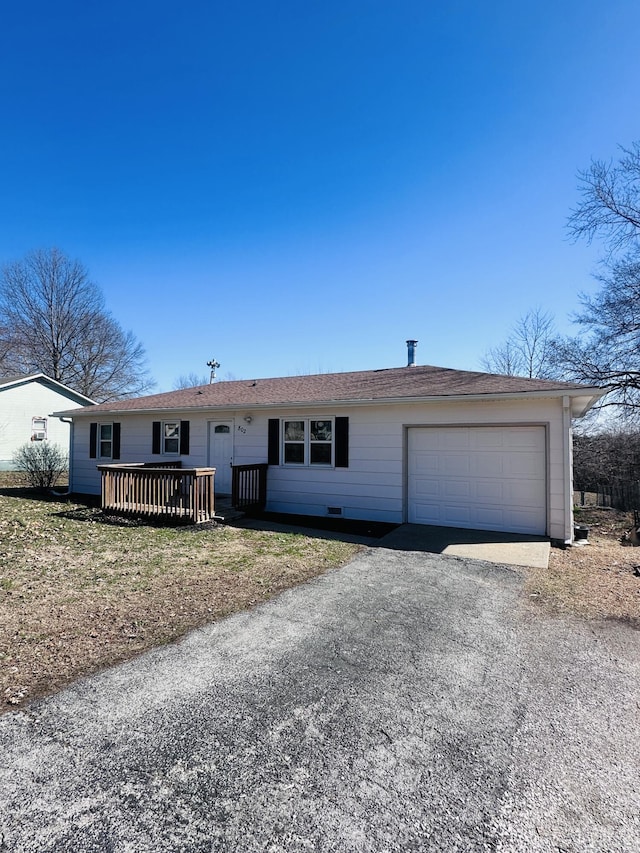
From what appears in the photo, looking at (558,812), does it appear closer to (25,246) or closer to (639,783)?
(639,783)

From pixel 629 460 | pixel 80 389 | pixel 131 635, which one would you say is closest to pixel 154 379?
pixel 80 389

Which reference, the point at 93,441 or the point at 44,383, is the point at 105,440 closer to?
the point at 93,441

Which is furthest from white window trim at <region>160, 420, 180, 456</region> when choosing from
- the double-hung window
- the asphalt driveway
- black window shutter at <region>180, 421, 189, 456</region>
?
the asphalt driveway

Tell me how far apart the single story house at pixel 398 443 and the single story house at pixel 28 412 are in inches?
460

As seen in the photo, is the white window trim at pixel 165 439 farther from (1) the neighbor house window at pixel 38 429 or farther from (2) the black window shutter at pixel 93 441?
(1) the neighbor house window at pixel 38 429

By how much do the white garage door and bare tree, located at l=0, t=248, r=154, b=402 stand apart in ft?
94.7

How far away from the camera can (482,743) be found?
2490mm

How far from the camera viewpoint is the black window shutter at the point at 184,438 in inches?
479

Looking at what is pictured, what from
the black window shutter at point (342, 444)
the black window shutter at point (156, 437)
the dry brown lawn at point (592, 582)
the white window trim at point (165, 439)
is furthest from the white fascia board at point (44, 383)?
the dry brown lawn at point (592, 582)

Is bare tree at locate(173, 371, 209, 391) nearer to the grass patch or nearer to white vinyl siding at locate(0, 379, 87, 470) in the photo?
white vinyl siding at locate(0, 379, 87, 470)

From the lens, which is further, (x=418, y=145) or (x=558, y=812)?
(x=418, y=145)

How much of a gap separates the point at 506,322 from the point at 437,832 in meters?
27.2

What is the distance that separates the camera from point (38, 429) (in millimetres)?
22000

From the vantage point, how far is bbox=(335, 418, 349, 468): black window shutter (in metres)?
9.98
